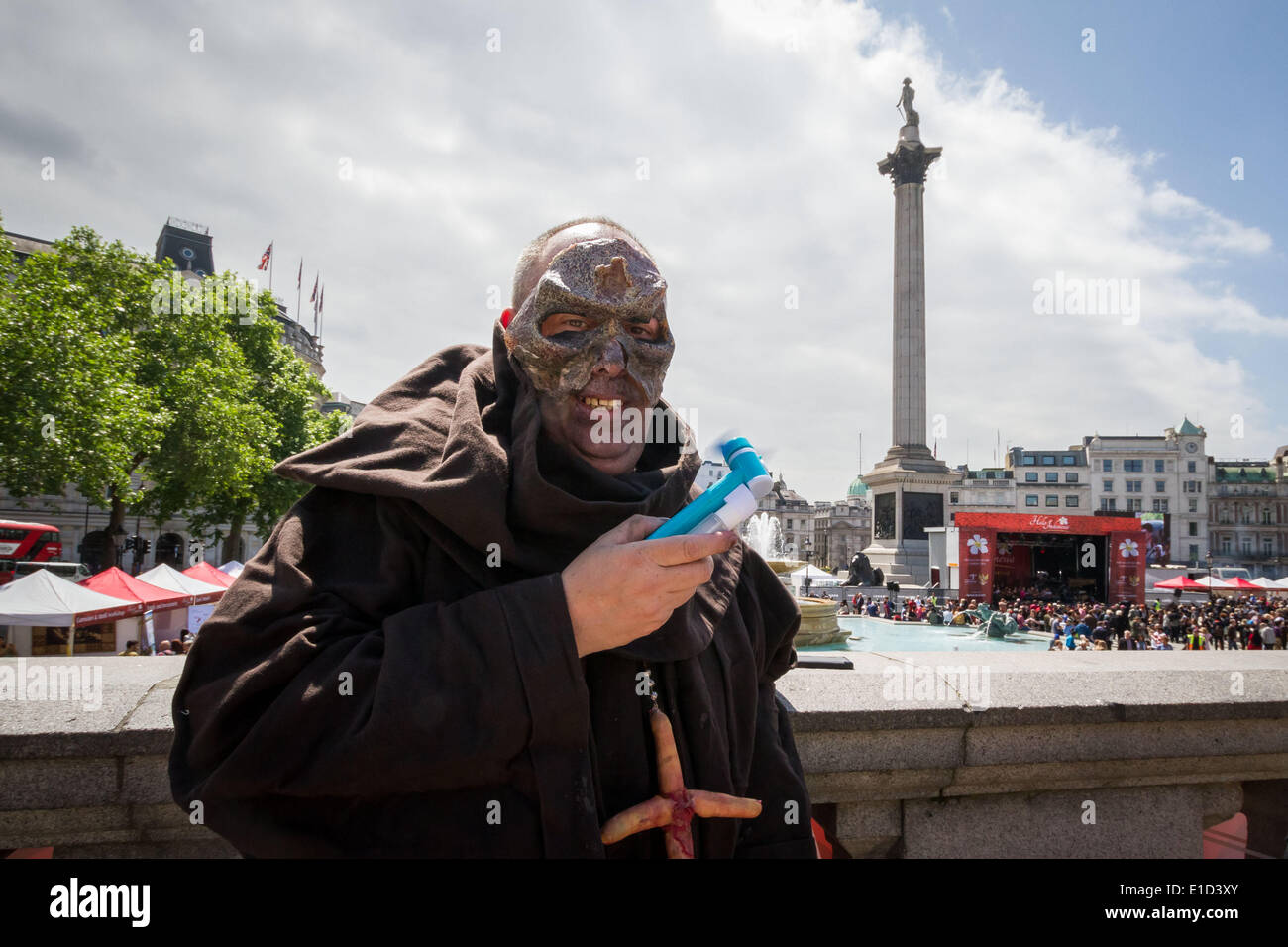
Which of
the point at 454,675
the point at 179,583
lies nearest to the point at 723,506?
the point at 454,675

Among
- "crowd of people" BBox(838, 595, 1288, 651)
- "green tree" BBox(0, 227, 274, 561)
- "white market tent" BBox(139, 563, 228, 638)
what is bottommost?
"crowd of people" BBox(838, 595, 1288, 651)

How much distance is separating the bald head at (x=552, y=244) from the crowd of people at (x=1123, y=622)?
19.4m

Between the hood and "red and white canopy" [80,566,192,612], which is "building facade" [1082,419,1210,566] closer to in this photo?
"red and white canopy" [80,566,192,612]

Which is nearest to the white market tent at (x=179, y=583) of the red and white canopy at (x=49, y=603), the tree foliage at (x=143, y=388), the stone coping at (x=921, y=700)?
the red and white canopy at (x=49, y=603)

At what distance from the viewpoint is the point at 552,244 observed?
185 cm

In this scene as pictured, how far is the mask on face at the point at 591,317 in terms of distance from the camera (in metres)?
1.67

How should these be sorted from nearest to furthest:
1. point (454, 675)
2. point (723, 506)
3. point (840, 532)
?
1. point (454, 675)
2. point (723, 506)
3. point (840, 532)

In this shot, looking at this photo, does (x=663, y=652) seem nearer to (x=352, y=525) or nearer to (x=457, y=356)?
(x=352, y=525)

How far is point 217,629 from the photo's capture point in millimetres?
1280

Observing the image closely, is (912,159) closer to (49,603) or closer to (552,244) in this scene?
(49,603)

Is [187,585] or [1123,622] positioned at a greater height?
[187,585]

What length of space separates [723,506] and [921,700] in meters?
1.54

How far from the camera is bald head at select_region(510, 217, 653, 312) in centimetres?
182

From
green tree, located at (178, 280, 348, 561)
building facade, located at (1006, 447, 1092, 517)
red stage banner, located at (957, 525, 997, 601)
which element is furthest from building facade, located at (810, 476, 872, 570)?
green tree, located at (178, 280, 348, 561)
